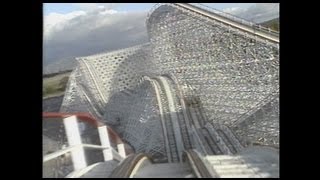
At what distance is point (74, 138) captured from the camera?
128 inches

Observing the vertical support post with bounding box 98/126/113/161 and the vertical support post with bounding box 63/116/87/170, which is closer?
the vertical support post with bounding box 63/116/87/170

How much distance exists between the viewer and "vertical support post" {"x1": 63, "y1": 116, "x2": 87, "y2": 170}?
3.24 m

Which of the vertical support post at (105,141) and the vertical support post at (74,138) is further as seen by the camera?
the vertical support post at (105,141)

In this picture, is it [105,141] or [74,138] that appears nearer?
[74,138]

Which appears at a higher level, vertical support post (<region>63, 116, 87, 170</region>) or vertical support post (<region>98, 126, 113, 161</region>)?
vertical support post (<region>63, 116, 87, 170</region>)

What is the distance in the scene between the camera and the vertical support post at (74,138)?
10.6 ft

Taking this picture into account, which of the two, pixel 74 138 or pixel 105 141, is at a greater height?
pixel 74 138

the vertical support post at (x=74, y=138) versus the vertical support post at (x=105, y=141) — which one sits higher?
the vertical support post at (x=74, y=138)

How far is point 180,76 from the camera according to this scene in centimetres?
1308
